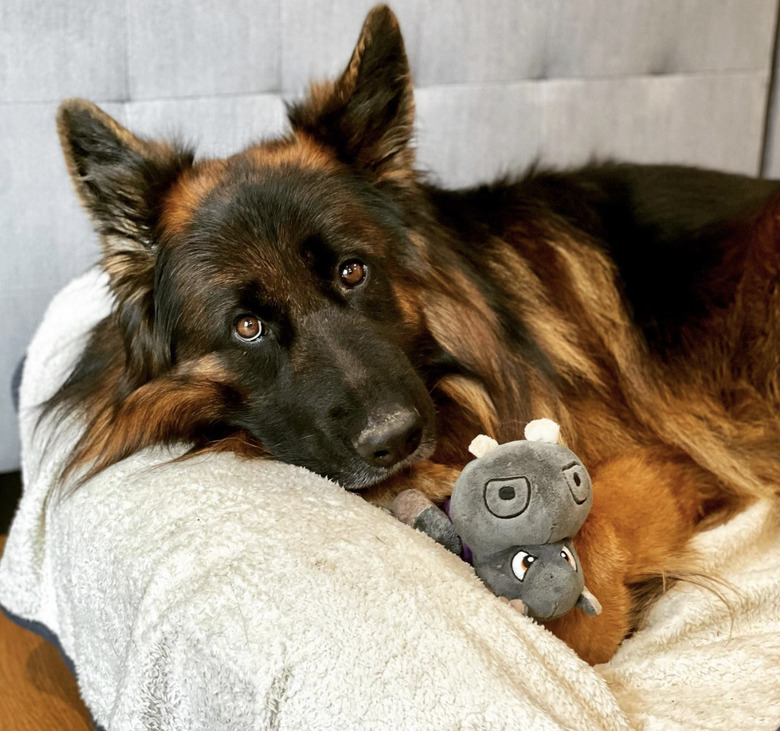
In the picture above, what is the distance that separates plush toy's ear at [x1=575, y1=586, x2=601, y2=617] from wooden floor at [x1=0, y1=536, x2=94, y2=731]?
→ 1361mm

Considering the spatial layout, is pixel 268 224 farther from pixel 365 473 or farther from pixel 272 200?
pixel 365 473

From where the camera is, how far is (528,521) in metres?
1.32

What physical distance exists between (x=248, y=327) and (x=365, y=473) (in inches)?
15.1

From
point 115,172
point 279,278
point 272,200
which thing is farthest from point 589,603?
point 115,172

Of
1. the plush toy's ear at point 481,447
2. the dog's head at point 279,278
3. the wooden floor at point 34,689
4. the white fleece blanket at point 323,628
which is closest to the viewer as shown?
the white fleece blanket at point 323,628

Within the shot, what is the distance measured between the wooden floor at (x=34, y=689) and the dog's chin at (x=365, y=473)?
3.52 feet

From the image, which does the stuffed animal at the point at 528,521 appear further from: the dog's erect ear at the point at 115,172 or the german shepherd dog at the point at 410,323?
the dog's erect ear at the point at 115,172

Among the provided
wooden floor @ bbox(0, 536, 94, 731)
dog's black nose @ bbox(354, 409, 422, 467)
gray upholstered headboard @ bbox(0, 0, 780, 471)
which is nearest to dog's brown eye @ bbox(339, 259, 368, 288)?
dog's black nose @ bbox(354, 409, 422, 467)

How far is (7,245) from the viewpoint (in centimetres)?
261

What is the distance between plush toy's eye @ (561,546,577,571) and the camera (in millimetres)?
1358

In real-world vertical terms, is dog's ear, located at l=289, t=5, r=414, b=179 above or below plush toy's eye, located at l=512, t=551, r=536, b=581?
above

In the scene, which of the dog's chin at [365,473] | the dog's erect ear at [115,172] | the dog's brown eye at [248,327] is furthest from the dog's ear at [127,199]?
the dog's chin at [365,473]

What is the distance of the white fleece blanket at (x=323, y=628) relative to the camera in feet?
3.73

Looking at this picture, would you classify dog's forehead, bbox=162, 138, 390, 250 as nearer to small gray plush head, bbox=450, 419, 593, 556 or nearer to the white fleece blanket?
the white fleece blanket
